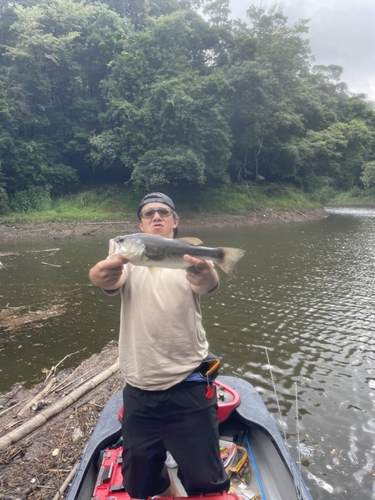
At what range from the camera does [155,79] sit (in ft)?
122

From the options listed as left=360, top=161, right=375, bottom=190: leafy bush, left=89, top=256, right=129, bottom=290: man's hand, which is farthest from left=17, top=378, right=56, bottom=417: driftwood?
left=360, top=161, right=375, bottom=190: leafy bush

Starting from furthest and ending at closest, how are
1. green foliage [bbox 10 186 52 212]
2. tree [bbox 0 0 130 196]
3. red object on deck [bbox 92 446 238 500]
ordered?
tree [bbox 0 0 130 196], green foliage [bbox 10 186 52 212], red object on deck [bbox 92 446 238 500]

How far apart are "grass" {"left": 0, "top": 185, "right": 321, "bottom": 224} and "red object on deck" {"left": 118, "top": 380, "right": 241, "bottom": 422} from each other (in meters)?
30.4

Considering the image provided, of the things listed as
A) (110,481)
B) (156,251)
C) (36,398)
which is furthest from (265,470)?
(36,398)

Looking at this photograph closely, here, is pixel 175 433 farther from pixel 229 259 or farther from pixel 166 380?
pixel 229 259

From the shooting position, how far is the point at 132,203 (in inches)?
1515

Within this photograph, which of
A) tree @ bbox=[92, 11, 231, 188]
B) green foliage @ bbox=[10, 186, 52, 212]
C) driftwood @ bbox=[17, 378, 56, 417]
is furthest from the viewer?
green foliage @ bbox=[10, 186, 52, 212]

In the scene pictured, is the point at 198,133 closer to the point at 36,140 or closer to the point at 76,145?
the point at 76,145


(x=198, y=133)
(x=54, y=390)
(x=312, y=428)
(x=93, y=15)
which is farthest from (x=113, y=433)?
(x=93, y=15)

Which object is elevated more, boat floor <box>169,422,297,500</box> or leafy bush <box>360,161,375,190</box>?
leafy bush <box>360,161,375,190</box>

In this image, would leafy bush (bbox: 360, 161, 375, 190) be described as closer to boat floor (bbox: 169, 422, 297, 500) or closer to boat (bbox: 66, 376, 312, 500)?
boat (bbox: 66, 376, 312, 500)

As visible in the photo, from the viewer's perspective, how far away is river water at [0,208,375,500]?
18.9 feet

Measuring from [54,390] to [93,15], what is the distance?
4611 centimetres

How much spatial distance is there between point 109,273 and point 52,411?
413cm
